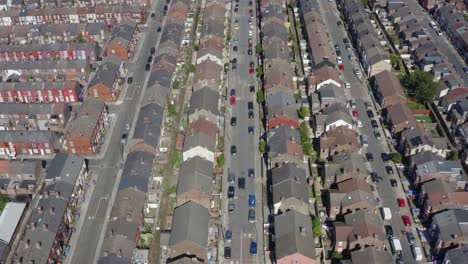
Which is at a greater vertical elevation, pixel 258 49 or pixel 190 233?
pixel 258 49

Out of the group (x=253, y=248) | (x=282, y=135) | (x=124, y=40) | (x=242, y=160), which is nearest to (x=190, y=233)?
(x=253, y=248)

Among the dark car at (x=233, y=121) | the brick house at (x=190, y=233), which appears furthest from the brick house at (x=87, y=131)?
the dark car at (x=233, y=121)

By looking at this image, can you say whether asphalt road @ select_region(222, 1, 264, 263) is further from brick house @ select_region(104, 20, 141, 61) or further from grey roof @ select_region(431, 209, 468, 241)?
grey roof @ select_region(431, 209, 468, 241)

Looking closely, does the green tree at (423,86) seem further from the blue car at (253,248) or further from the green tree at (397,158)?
the blue car at (253,248)

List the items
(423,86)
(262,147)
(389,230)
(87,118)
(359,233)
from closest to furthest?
1. (359,233)
2. (389,230)
3. (262,147)
4. (87,118)
5. (423,86)

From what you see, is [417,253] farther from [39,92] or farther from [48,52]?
[48,52]

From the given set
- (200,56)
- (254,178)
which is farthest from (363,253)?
(200,56)
